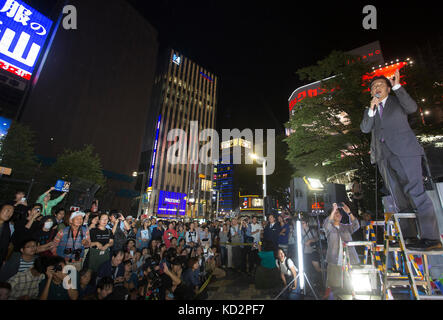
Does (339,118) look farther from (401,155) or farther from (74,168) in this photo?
(74,168)

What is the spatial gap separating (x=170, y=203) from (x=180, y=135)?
2033 centimetres

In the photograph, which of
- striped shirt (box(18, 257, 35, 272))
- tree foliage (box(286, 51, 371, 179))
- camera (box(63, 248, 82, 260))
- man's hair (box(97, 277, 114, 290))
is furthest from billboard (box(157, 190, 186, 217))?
striped shirt (box(18, 257, 35, 272))

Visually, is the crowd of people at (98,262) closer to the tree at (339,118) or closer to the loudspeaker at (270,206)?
the loudspeaker at (270,206)

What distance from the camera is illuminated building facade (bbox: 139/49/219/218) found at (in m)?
57.2

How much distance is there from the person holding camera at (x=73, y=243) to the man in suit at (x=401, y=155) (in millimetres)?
5831

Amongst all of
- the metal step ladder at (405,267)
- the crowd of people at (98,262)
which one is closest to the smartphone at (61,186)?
the crowd of people at (98,262)

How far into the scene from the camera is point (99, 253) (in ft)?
15.9

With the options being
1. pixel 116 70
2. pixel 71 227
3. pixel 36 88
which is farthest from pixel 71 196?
pixel 116 70

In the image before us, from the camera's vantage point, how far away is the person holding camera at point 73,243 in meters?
4.38

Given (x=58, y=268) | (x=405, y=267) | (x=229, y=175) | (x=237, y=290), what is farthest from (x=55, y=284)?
(x=229, y=175)

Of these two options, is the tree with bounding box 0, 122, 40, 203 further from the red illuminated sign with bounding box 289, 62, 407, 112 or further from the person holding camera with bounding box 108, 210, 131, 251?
the red illuminated sign with bounding box 289, 62, 407, 112

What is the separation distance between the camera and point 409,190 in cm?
250

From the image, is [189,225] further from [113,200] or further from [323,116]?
[113,200]
